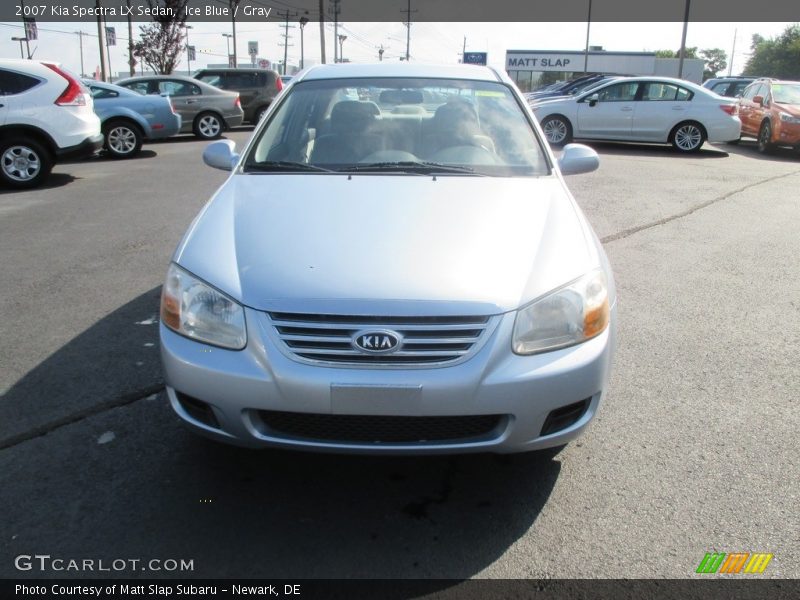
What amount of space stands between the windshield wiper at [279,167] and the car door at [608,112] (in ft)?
42.4

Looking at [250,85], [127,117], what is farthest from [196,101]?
[127,117]

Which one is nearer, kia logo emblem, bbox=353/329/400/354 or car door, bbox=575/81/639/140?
kia logo emblem, bbox=353/329/400/354

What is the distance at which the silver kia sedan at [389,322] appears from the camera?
2.48 meters

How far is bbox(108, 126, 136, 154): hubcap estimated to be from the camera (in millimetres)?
13016

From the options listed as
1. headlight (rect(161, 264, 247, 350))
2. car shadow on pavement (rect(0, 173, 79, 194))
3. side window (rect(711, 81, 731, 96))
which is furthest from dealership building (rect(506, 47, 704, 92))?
headlight (rect(161, 264, 247, 350))

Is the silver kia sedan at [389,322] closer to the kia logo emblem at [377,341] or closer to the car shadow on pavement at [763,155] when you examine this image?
the kia logo emblem at [377,341]

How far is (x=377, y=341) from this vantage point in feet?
8.14

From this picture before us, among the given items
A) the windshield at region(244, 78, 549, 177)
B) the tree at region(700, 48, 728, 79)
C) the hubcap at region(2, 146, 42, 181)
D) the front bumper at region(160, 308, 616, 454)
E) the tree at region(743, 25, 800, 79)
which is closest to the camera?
the front bumper at region(160, 308, 616, 454)

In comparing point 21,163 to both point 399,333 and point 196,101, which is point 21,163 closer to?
point 196,101

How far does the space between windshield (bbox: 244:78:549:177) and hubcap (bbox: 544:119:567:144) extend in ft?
38.9

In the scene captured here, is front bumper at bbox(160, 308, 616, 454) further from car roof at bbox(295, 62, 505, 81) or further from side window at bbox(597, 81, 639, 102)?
side window at bbox(597, 81, 639, 102)

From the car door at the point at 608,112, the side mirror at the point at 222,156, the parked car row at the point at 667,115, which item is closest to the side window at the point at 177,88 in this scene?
the parked car row at the point at 667,115

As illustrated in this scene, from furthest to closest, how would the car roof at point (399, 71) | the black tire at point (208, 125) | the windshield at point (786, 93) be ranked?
the black tire at point (208, 125)
the windshield at point (786, 93)
the car roof at point (399, 71)

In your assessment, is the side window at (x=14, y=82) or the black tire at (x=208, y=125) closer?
the side window at (x=14, y=82)
